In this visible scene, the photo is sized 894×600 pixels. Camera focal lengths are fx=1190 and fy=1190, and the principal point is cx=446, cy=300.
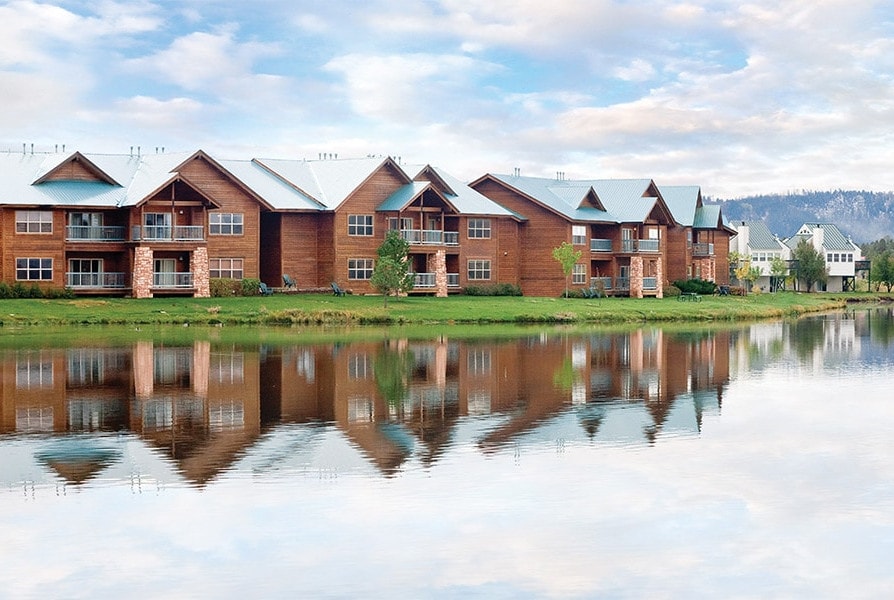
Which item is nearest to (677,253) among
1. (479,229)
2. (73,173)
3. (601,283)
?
(601,283)

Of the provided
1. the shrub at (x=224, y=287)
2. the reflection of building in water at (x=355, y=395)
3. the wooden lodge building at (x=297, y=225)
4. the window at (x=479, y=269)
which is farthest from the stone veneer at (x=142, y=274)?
the reflection of building in water at (x=355, y=395)

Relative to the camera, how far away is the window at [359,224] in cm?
7550

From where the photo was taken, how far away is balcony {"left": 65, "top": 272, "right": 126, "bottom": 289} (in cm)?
6775

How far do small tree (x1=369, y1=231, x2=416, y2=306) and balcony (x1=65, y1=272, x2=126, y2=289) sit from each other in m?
14.8

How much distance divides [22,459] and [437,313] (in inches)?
1787

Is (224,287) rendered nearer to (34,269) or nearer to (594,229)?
(34,269)

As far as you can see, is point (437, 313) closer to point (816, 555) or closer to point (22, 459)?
point (22, 459)

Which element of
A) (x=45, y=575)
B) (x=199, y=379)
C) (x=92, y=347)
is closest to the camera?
(x=45, y=575)

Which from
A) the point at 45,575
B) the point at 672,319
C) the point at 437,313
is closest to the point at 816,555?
the point at 45,575

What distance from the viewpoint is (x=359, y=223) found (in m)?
75.9

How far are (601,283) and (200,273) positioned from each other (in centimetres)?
3107

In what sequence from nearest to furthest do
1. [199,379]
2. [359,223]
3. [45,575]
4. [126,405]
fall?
[45,575]
[126,405]
[199,379]
[359,223]

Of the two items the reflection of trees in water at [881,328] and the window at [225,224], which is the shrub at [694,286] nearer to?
the reflection of trees in water at [881,328]

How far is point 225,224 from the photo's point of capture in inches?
2817
